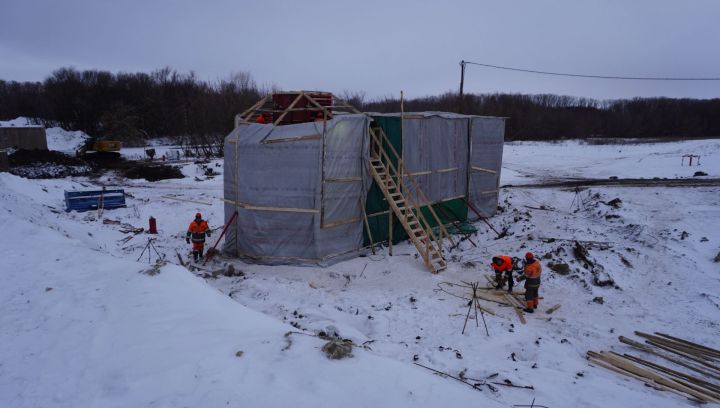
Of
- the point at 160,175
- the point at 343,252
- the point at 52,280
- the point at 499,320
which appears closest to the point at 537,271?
the point at 499,320

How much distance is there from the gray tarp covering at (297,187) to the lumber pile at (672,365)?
7.13 m

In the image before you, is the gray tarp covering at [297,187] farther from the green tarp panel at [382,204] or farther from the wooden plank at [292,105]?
the green tarp panel at [382,204]

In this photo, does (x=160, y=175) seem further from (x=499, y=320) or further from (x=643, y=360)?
(x=643, y=360)

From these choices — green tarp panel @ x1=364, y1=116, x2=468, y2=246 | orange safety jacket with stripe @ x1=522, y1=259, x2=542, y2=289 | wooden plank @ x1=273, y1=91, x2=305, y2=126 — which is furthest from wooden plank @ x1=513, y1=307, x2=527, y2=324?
wooden plank @ x1=273, y1=91, x2=305, y2=126

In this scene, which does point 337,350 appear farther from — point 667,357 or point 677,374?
point 667,357

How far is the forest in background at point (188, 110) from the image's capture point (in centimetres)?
5550

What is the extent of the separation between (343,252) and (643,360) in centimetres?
766

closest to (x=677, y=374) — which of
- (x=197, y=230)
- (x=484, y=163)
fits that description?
(x=197, y=230)

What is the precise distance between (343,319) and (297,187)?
4.31 metres

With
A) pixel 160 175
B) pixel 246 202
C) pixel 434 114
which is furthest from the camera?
pixel 160 175

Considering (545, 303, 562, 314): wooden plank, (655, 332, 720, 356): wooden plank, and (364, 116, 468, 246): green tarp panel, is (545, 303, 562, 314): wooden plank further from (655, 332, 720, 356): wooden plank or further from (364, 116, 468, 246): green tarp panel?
(364, 116, 468, 246): green tarp panel

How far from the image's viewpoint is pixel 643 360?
7422 mm

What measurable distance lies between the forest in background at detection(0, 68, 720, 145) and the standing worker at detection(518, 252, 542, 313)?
45483 mm

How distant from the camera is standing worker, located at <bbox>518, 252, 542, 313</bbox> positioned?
364 inches
